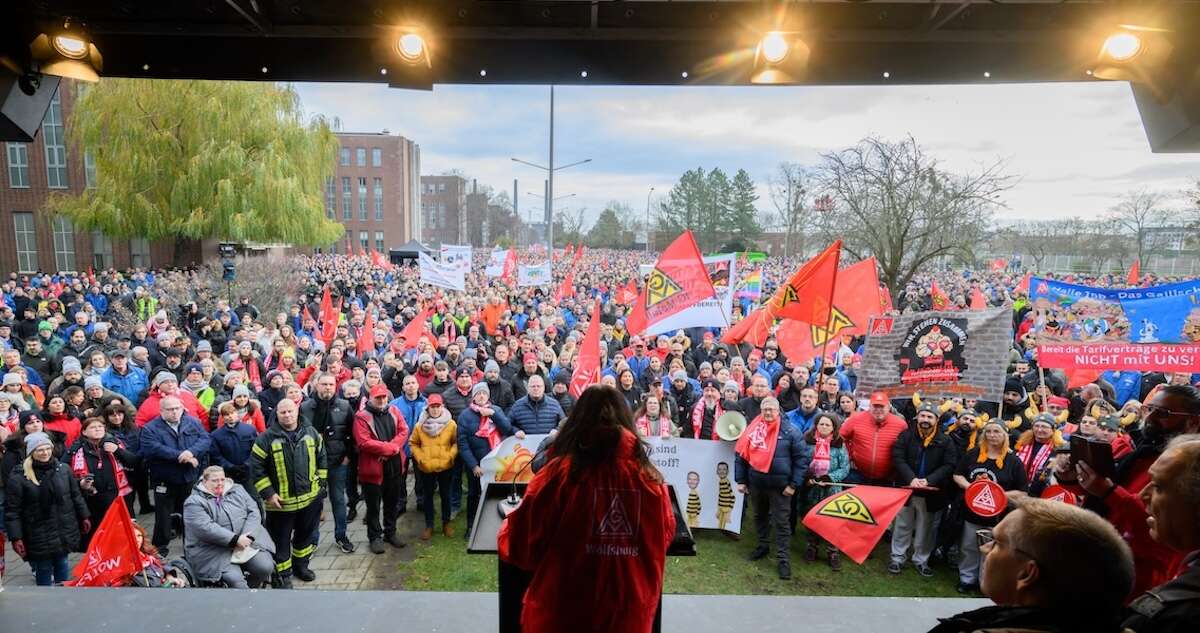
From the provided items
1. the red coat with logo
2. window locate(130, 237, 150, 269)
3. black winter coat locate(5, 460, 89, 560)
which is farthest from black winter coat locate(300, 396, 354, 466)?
window locate(130, 237, 150, 269)

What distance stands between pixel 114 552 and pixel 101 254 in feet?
123

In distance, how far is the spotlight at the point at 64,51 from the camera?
10.6ft

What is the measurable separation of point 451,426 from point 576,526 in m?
4.91

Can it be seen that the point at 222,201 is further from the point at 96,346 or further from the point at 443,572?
the point at 443,572

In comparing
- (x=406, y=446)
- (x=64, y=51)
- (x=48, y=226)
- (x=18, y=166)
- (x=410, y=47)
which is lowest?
(x=406, y=446)

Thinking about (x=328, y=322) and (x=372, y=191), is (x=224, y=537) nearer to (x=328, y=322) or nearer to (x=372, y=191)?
(x=328, y=322)

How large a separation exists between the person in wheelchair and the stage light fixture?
192 inches

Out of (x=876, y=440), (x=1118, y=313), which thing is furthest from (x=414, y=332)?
(x=1118, y=313)

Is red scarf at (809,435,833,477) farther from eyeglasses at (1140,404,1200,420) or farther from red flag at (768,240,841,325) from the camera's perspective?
eyeglasses at (1140,404,1200,420)

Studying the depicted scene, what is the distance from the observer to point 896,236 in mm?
17453

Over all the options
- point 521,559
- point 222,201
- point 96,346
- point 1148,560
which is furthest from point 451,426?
point 222,201

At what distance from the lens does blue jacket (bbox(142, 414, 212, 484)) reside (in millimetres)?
5945

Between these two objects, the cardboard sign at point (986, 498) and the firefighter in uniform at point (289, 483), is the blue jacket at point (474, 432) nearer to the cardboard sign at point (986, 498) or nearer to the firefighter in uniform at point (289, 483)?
the firefighter in uniform at point (289, 483)

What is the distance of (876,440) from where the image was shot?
6.23m
